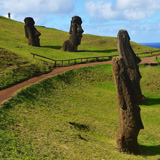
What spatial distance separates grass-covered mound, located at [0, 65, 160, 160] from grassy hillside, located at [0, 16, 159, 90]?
333cm

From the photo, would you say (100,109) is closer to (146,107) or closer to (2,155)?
(146,107)

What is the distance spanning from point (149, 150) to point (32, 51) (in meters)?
30.1

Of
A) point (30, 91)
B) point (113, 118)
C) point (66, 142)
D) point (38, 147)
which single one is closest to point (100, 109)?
point (113, 118)

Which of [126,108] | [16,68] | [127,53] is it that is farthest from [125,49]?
[16,68]

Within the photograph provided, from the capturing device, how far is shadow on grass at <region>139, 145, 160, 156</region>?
14.8 metres

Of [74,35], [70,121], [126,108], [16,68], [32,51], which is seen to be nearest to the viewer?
[126,108]

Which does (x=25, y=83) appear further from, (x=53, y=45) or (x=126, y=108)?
(x=53, y=45)

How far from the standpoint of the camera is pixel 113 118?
20703 millimetres

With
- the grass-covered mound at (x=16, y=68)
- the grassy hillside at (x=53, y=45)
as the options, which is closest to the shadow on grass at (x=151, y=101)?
the grass-covered mound at (x=16, y=68)

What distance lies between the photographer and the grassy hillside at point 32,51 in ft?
90.6

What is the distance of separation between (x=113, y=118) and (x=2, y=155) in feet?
38.8

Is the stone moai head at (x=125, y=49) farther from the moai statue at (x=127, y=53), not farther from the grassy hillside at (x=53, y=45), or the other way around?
the grassy hillside at (x=53, y=45)

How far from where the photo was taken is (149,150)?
49.9ft

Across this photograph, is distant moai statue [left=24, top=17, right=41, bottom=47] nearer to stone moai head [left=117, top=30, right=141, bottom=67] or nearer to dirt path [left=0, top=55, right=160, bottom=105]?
dirt path [left=0, top=55, right=160, bottom=105]
